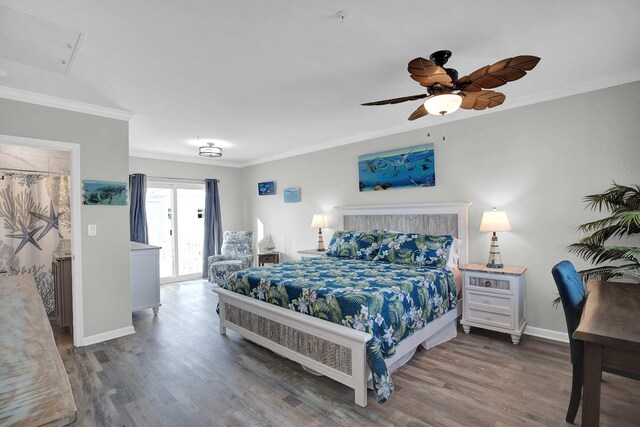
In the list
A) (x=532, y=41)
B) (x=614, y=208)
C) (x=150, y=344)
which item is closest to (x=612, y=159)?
(x=614, y=208)

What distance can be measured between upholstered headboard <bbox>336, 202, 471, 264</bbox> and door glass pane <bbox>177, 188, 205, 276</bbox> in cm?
322

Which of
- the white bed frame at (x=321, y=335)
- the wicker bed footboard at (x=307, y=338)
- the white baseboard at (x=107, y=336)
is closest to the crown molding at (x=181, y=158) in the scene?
the white baseboard at (x=107, y=336)

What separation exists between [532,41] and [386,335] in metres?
2.33

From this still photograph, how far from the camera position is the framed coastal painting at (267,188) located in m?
6.25

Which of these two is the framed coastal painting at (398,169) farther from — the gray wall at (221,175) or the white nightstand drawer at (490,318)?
the gray wall at (221,175)

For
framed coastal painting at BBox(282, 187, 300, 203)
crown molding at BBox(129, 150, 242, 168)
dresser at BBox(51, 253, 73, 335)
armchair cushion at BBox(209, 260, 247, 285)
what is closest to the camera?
dresser at BBox(51, 253, 73, 335)

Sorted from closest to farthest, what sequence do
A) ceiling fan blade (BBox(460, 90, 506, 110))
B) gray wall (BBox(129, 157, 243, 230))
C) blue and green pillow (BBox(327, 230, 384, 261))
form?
ceiling fan blade (BBox(460, 90, 506, 110)) → blue and green pillow (BBox(327, 230, 384, 261)) → gray wall (BBox(129, 157, 243, 230))

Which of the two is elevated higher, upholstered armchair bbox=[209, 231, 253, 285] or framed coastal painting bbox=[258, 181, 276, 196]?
framed coastal painting bbox=[258, 181, 276, 196]

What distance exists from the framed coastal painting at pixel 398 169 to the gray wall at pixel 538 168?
10 centimetres

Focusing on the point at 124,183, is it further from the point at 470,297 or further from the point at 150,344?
the point at 470,297

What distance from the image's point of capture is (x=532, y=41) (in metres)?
2.23

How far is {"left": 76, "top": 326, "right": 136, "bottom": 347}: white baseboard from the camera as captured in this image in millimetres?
3217

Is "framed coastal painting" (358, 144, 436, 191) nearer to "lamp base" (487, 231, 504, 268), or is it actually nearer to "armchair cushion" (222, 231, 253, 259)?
"lamp base" (487, 231, 504, 268)

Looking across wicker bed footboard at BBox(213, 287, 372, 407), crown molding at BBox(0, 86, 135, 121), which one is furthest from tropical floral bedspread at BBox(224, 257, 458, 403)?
crown molding at BBox(0, 86, 135, 121)
